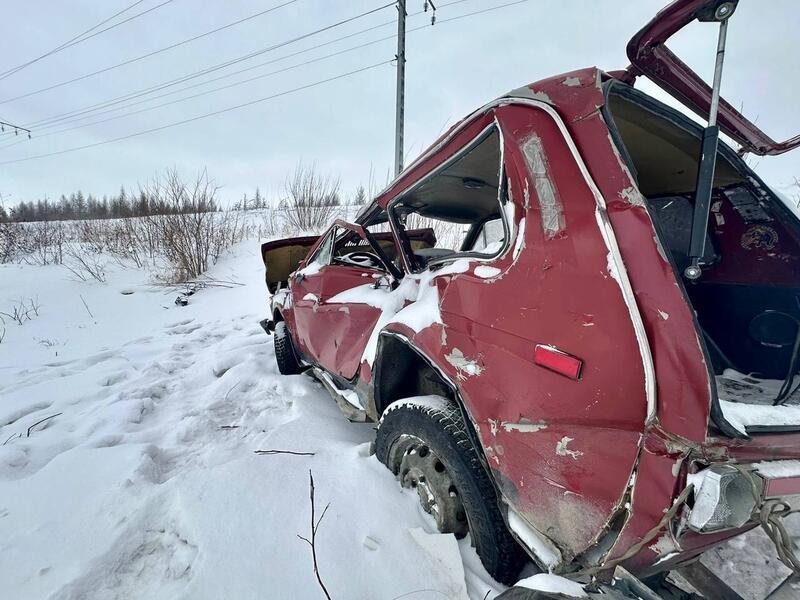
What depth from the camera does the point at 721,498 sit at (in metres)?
0.78

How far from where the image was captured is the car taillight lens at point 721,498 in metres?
0.78

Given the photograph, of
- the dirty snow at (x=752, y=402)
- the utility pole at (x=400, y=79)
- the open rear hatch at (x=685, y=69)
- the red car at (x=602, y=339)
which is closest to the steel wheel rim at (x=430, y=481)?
the red car at (x=602, y=339)

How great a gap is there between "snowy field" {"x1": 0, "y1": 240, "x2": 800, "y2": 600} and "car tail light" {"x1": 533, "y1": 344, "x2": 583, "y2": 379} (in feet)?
2.98

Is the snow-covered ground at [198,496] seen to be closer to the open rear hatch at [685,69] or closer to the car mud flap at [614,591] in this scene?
the car mud flap at [614,591]

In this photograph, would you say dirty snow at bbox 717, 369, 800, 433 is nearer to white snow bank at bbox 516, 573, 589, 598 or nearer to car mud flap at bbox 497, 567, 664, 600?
car mud flap at bbox 497, 567, 664, 600

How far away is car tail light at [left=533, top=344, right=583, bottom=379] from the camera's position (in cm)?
99

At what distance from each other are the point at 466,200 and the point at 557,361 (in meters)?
1.89

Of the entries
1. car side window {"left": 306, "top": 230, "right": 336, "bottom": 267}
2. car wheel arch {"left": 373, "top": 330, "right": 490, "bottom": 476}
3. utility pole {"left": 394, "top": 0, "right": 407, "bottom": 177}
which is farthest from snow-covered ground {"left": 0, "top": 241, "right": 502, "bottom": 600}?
utility pole {"left": 394, "top": 0, "right": 407, "bottom": 177}

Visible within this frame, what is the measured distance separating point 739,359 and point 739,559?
0.92 meters

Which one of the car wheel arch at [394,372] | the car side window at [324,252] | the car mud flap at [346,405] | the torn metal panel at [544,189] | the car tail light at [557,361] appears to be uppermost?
the torn metal panel at [544,189]

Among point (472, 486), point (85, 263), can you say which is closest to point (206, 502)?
point (472, 486)

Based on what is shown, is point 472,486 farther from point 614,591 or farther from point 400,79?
point 400,79

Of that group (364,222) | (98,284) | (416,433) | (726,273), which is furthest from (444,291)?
(98,284)

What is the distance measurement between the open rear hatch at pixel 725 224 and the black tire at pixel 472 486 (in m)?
0.83
